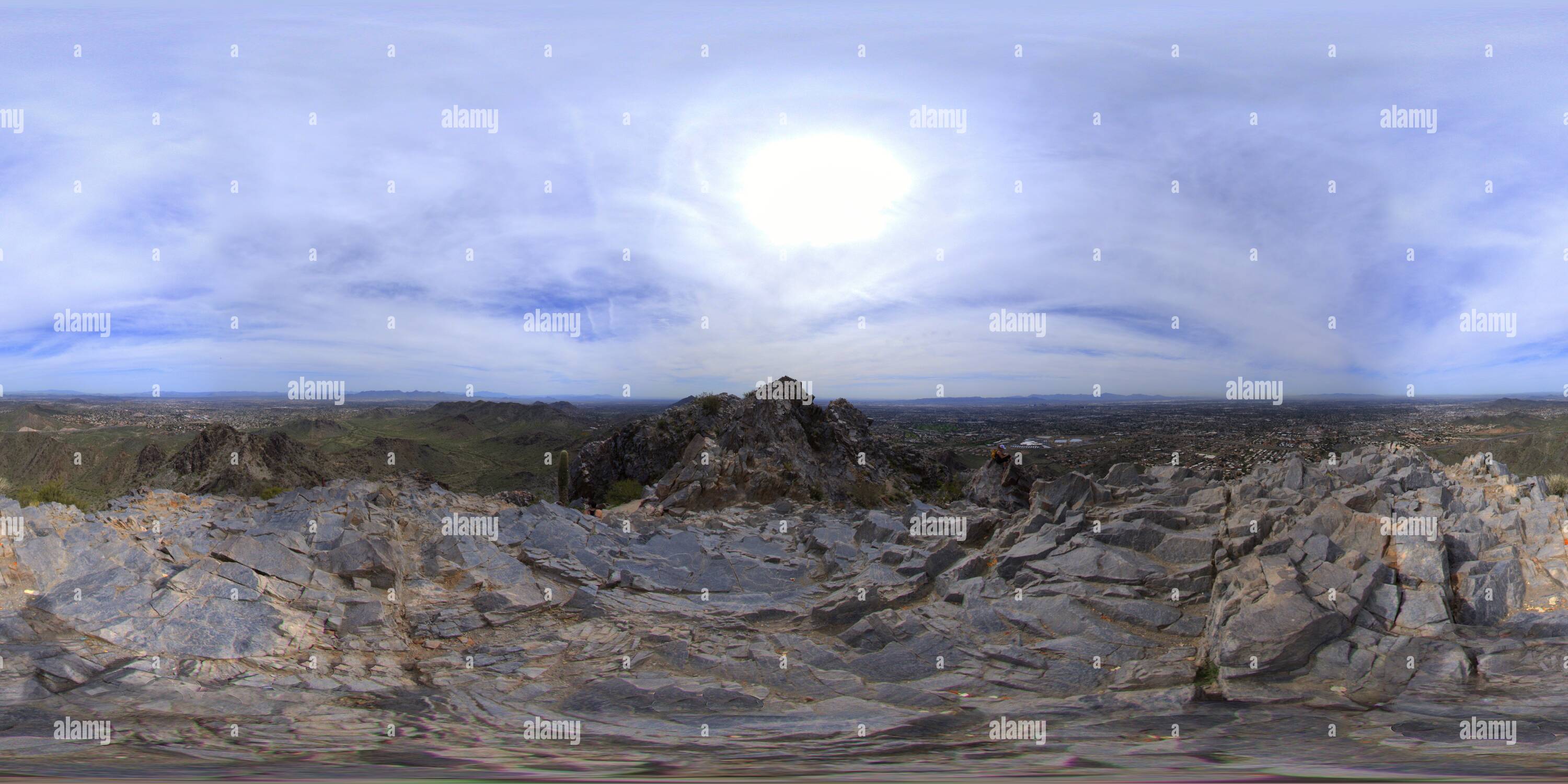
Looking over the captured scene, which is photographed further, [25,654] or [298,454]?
[298,454]

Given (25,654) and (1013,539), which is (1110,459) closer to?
(1013,539)

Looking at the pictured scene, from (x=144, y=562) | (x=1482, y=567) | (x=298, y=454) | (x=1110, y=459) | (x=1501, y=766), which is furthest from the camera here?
(x=298, y=454)

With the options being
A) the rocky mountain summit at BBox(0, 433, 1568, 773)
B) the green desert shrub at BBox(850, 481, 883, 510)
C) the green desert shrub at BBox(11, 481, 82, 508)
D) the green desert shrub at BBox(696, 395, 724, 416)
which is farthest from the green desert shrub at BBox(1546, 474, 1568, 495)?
the green desert shrub at BBox(11, 481, 82, 508)

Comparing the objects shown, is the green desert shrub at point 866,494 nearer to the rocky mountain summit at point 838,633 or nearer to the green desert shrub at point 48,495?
the rocky mountain summit at point 838,633

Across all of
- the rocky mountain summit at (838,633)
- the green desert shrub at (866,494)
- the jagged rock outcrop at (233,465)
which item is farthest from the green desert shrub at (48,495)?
the jagged rock outcrop at (233,465)

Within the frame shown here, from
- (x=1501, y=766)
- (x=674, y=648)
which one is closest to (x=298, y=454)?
(x=674, y=648)

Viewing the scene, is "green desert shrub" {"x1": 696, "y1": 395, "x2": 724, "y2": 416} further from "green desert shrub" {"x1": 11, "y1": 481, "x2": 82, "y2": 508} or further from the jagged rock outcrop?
the jagged rock outcrop

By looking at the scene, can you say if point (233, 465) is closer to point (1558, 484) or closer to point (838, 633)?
point (838, 633)

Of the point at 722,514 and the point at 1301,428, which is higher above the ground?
the point at 1301,428
